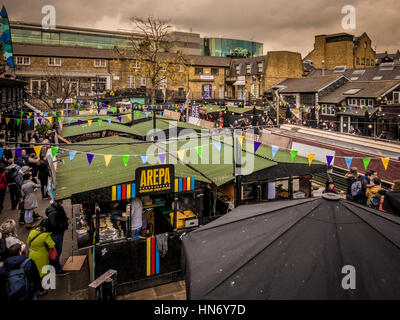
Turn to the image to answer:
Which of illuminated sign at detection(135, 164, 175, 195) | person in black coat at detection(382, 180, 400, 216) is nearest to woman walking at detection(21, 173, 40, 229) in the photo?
illuminated sign at detection(135, 164, 175, 195)

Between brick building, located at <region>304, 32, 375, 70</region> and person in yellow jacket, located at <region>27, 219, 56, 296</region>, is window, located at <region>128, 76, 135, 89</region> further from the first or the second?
person in yellow jacket, located at <region>27, 219, 56, 296</region>

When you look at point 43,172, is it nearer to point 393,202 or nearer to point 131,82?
point 393,202

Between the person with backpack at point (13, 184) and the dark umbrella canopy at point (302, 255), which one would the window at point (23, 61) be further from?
the dark umbrella canopy at point (302, 255)

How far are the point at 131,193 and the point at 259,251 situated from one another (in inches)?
147

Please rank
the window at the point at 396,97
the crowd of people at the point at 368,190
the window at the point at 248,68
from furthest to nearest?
the window at the point at 248,68
the window at the point at 396,97
the crowd of people at the point at 368,190

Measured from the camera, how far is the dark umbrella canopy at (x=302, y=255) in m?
2.71

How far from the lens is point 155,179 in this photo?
639 cm

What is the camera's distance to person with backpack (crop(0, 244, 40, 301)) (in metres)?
4.29

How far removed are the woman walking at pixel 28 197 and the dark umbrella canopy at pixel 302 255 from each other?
6904mm

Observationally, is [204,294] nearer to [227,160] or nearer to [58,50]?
[227,160]

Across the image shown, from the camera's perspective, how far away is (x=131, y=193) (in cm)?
627

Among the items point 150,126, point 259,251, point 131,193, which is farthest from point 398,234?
point 150,126

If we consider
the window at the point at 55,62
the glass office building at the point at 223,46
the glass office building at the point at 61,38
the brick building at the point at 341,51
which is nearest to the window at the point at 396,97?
the brick building at the point at 341,51

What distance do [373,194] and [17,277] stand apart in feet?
28.4
